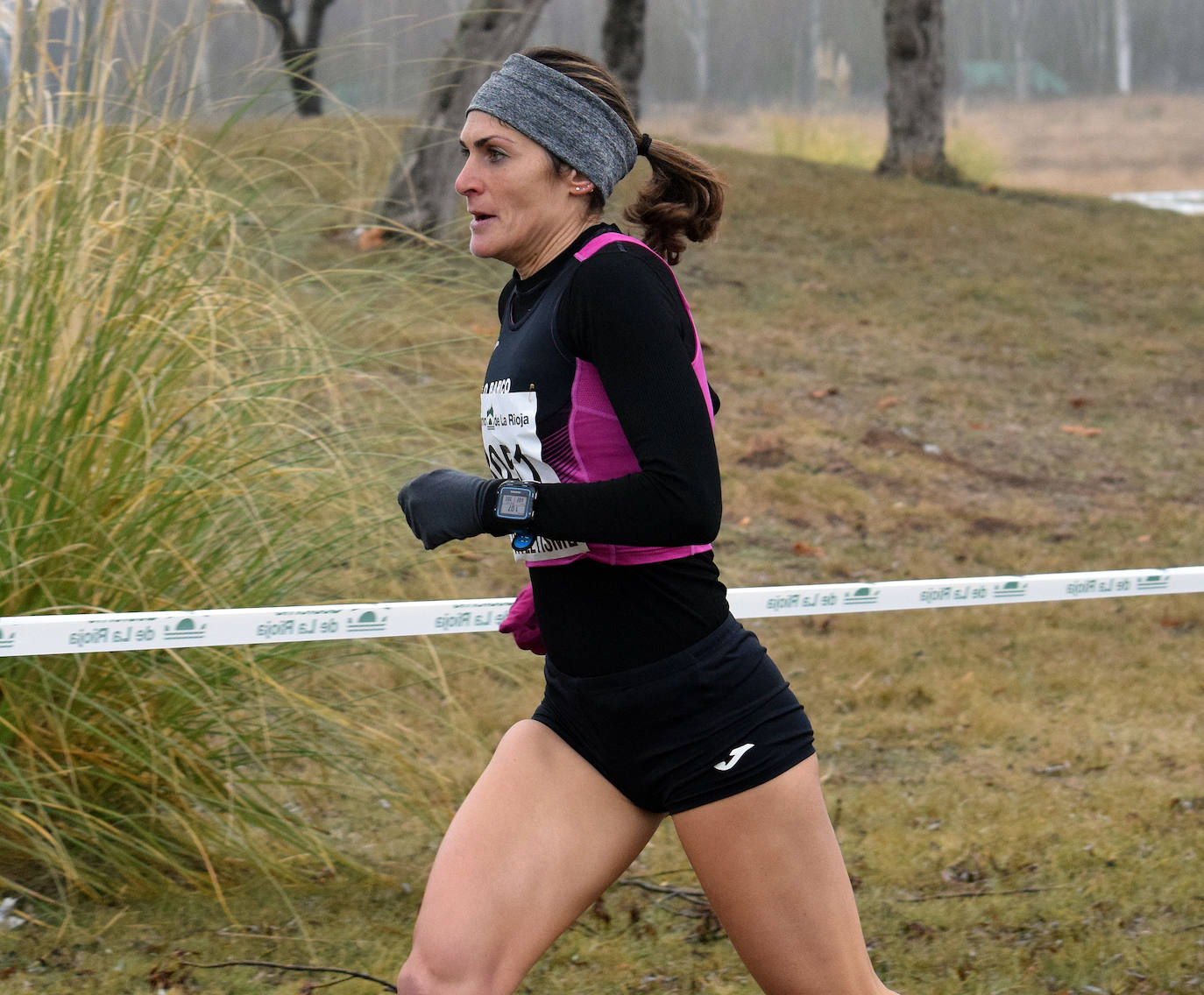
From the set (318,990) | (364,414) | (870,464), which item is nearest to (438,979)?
(318,990)

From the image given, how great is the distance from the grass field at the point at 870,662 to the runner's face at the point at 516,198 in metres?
1.78

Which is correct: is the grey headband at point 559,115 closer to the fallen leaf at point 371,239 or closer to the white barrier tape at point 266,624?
the white barrier tape at point 266,624

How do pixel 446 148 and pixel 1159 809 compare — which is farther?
pixel 446 148

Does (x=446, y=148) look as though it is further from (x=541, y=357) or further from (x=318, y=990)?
(x=541, y=357)

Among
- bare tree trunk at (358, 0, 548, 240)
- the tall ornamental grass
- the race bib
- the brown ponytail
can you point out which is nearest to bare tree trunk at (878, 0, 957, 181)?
bare tree trunk at (358, 0, 548, 240)

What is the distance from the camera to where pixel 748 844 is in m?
2.38

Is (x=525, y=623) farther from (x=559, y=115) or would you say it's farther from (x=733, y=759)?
(x=559, y=115)

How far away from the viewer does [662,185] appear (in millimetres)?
2666

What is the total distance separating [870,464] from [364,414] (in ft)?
16.4

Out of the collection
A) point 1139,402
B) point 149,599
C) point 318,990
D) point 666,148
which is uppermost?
point 666,148

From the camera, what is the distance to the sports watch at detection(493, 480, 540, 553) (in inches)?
90.8

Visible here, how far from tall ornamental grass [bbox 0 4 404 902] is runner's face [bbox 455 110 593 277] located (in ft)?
5.11

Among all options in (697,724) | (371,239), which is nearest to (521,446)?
(697,724)

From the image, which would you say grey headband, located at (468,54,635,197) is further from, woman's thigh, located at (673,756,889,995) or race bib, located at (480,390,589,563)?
woman's thigh, located at (673,756,889,995)
